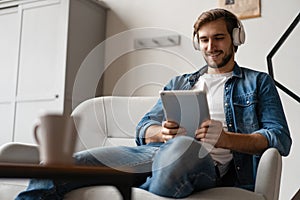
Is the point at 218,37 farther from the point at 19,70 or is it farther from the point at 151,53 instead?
the point at 19,70

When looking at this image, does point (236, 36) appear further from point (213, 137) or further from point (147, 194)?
point (147, 194)

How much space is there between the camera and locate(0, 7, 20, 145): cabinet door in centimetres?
311

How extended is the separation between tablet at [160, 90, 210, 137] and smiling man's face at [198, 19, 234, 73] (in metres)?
0.34

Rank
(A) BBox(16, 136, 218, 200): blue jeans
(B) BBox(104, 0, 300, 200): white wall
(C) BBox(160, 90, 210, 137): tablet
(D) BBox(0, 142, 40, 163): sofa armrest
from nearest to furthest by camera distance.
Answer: (A) BBox(16, 136, 218, 200): blue jeans
(C) BBox(160, 90, 210, 137): tablet
(D) BBox(0, 142, 40, 163): sofa armrest
(B) BBox(104, 0, 300, 200): white wall

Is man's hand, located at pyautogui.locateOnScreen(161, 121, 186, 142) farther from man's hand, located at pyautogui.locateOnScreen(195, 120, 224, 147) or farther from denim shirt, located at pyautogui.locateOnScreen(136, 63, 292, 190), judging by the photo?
denim shirt, located at pyautogui.locateOnScreen(136, 63, 292, 190)

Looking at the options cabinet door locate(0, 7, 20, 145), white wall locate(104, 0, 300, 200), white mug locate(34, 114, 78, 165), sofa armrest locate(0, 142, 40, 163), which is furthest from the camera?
cabinet door locate(0, 7, 20, 145)

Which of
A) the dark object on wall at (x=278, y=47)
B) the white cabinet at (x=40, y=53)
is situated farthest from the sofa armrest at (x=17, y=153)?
the dark object on wall at (x=278, y=47)

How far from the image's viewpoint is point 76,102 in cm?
281

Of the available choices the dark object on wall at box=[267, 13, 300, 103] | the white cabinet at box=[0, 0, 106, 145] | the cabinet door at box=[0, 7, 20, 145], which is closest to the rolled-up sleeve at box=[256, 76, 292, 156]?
the dark object on wall at box=[267, 13, 300, 103]

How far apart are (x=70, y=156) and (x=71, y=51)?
2.19 m

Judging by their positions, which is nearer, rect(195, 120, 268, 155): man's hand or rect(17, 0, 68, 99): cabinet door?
rect(195, 120, 268, 155): man's hand

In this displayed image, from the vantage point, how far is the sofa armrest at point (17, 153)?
5.09ft

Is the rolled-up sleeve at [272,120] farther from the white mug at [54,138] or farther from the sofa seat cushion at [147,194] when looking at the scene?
the white mug at [54,138]

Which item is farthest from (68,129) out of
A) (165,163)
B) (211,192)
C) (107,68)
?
(107,68)
